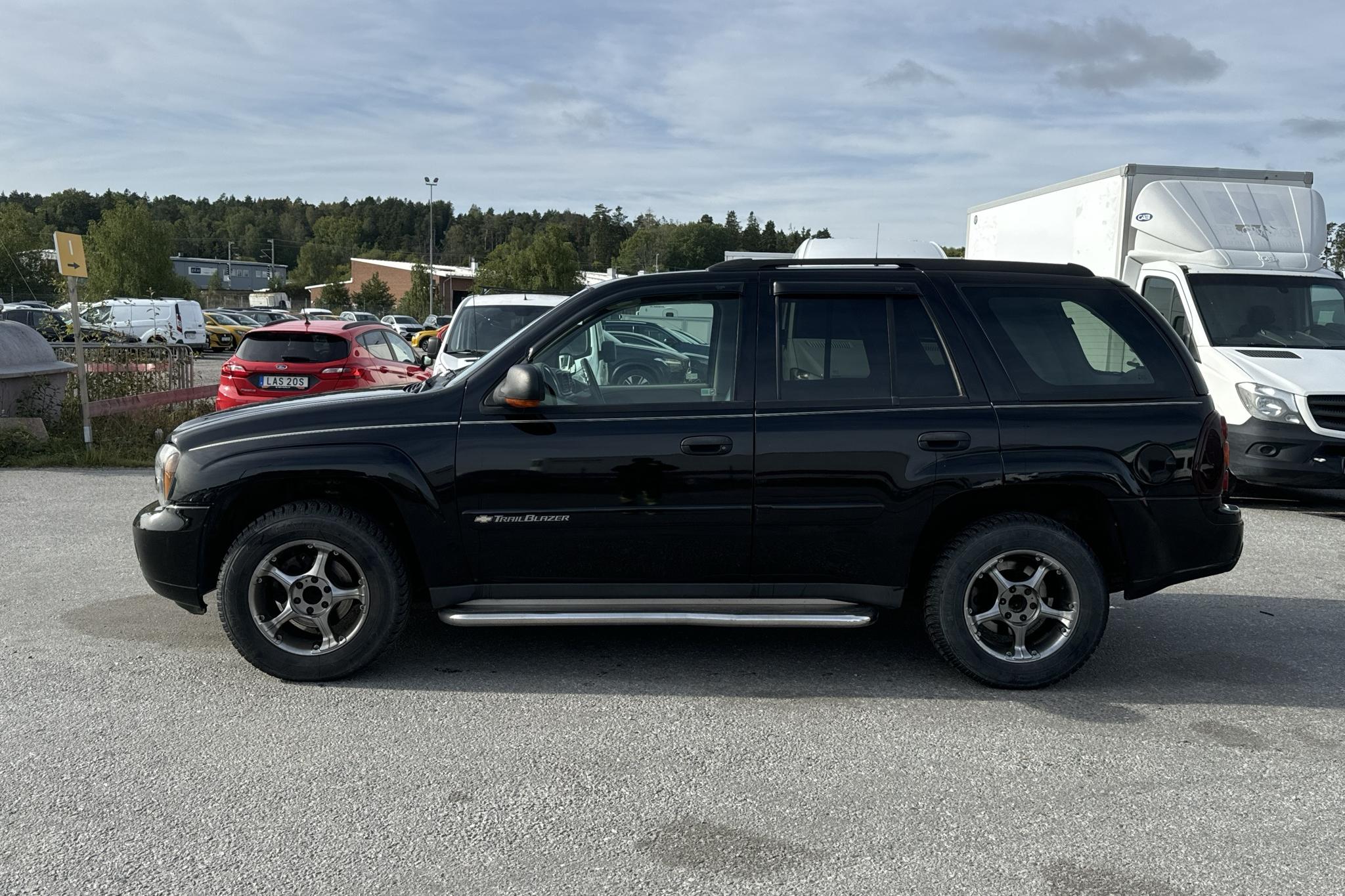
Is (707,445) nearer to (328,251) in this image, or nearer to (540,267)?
(540,267)

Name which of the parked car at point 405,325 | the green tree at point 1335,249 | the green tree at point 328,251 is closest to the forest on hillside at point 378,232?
the green tree at point 328,251

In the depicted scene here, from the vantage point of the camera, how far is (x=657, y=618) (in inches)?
184

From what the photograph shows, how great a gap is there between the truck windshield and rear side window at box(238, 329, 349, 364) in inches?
355

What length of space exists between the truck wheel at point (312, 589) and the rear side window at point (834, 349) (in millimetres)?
1971

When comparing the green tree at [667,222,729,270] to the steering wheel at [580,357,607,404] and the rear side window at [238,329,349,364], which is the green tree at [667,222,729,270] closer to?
the rear side window at [238,329,349,364]

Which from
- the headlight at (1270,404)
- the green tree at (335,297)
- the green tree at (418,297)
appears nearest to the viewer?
the headlight at (1270,404)

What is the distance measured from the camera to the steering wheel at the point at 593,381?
15.7ft

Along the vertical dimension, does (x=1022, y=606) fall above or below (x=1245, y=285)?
below

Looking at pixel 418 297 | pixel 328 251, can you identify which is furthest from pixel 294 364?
pixel 328 251

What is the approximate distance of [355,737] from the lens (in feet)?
13.8

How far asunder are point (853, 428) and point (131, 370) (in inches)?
439

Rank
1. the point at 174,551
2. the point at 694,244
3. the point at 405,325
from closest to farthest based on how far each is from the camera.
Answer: the point at 174,551, the point at 405,325, the point at 694,244

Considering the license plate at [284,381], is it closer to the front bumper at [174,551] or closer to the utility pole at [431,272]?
the front bumper at [174,551]

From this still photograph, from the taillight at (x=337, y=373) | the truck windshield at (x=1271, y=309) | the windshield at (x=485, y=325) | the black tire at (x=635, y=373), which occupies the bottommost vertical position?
the taillight at (x=337, y=373)
